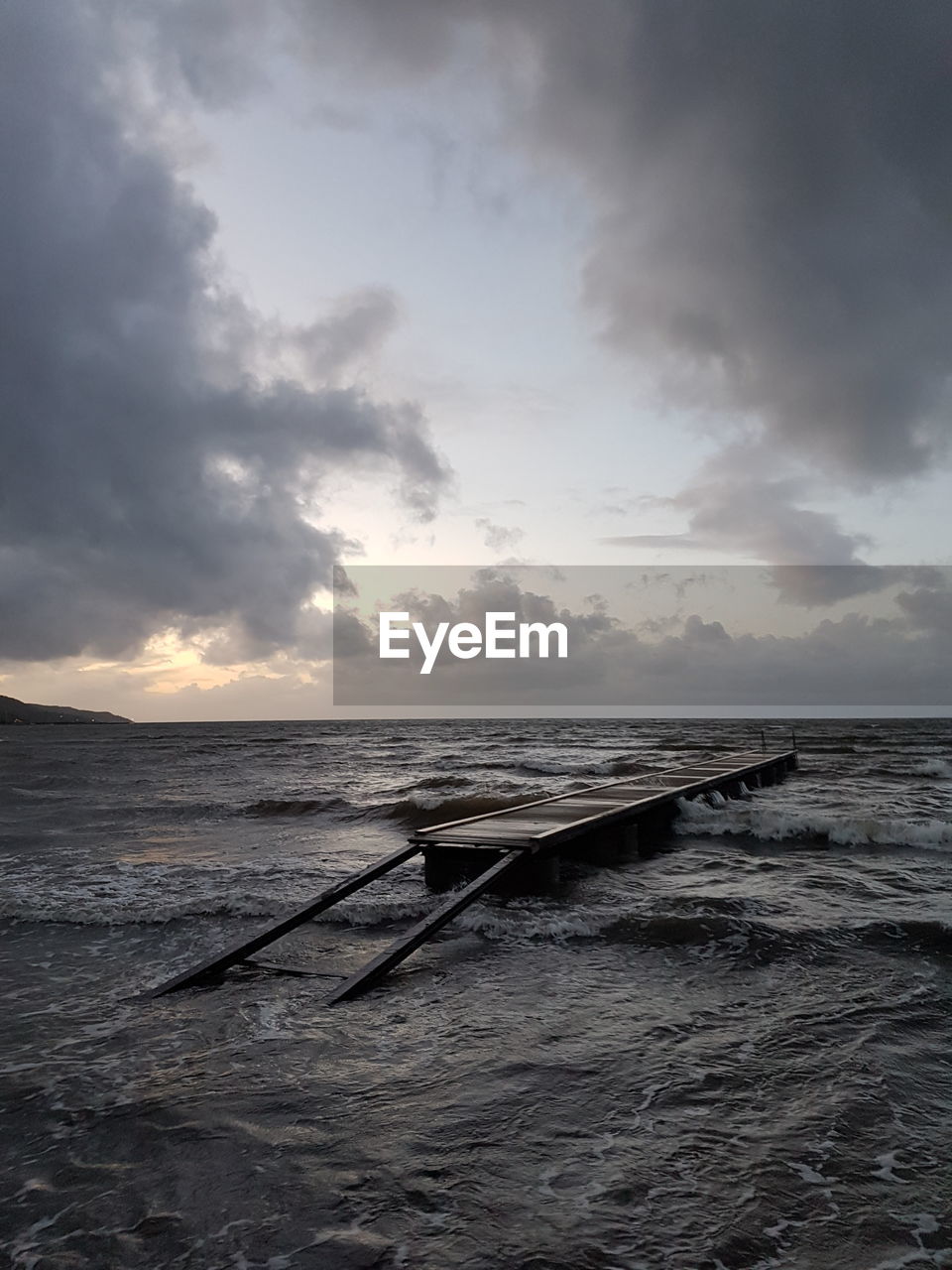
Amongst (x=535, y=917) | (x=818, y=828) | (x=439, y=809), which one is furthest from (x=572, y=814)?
(x=439, y=809)

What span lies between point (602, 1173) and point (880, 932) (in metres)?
6.16

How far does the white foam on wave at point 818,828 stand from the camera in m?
15.2

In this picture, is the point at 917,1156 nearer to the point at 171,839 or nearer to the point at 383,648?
the point at 171,839

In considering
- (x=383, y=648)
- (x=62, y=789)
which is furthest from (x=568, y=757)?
(x=62, y=789)

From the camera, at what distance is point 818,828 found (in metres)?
16.0

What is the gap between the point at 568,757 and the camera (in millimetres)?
47656

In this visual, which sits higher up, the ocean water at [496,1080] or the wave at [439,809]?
the ocean water at [496,1080]

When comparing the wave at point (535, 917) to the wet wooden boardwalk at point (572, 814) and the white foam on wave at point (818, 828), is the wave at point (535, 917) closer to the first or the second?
the wet wooden boardwalk at point (572, 814)

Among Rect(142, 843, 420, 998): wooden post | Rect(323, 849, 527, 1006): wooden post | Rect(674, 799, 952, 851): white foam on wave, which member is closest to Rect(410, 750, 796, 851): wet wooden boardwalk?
Rect(674, 799, 952, 851): white foam on wave

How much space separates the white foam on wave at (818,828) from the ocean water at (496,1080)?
10.5 ft

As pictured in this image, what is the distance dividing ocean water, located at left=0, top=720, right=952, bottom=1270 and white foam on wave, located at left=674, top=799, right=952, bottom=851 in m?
3.21

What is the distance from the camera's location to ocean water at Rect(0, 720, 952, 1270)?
3.67 meters

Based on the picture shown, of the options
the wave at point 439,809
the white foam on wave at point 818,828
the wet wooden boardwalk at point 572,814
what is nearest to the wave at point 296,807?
the wave at point 439,809

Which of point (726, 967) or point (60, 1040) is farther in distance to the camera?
point (726, 967)
